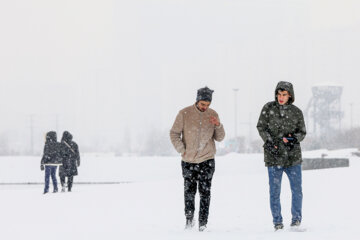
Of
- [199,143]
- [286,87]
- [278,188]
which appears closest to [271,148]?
[278,188]

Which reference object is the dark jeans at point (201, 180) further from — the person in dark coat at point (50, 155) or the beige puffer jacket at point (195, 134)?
the person in dark coat at point (50, 155)

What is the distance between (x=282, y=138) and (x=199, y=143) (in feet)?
3.19

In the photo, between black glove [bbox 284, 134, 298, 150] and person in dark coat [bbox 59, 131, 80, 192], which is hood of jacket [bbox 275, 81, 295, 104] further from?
person in dark coat [bbox 59, 131, 80, 192]

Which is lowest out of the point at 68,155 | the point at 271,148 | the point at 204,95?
the point at 68,155

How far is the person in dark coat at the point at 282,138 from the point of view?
5.64 metres

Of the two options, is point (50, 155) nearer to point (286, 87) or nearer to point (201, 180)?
point (201, 180)

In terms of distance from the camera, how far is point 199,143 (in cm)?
589

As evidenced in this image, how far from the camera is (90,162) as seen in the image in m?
39.0

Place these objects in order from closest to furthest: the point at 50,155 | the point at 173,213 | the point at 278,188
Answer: the point at 278,188
the point at 173,213
the point at 50,155

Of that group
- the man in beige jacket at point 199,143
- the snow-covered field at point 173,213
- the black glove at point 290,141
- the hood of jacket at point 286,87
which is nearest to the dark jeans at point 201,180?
the man in beige jacket at point 199,143

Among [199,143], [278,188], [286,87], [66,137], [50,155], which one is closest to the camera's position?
[286,87]

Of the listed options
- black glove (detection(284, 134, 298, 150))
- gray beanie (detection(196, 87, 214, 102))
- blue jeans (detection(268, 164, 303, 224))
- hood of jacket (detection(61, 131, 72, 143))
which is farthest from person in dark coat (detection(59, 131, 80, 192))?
black glove (detection(284, 134, 298, 150))

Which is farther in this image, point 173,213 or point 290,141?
point 173,213

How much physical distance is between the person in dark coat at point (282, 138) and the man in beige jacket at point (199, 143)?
0.60 metres
